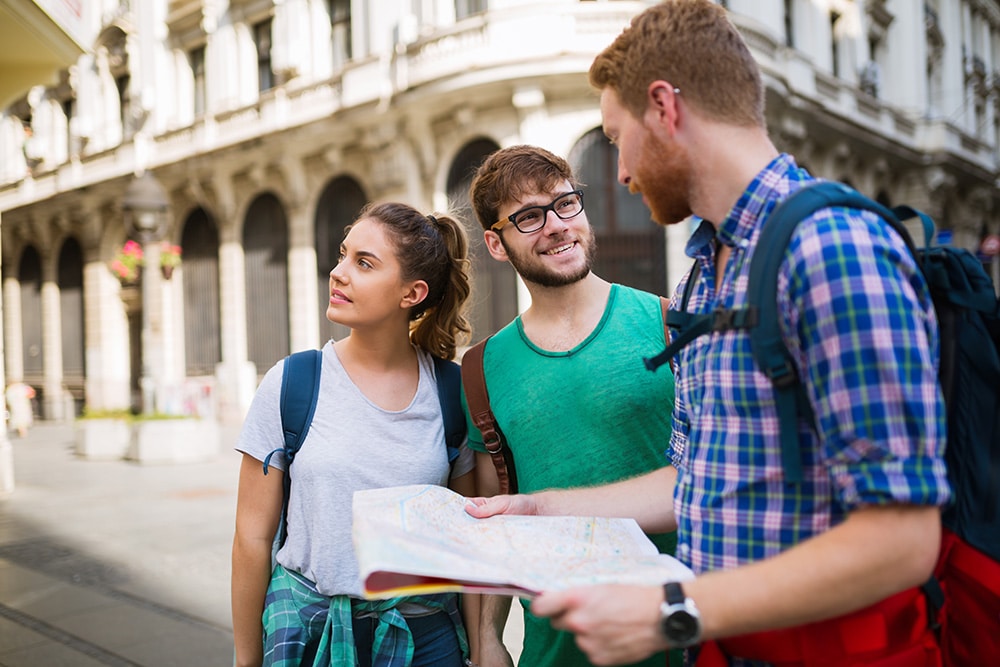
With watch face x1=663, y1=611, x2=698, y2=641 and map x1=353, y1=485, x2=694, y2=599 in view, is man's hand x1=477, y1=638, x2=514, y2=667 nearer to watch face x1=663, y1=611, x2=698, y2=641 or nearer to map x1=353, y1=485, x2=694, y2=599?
map x1=353, y1=485, x2=694, y2=599

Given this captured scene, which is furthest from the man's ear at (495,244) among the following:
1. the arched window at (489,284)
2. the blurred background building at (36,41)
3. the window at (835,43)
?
the window at (835,43)

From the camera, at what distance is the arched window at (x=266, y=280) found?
61.6 feet

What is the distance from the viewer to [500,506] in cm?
186

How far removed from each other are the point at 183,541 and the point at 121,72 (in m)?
19.7

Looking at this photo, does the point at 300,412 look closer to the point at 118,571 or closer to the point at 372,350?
the point at 372,350

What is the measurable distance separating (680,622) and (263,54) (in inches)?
795

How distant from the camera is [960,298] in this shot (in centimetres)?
123

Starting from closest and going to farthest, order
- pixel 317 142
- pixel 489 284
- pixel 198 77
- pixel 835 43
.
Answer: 1. pixel 489 284
2. pixel 317 142
3. pixel 835 43
4. pixel 198 77

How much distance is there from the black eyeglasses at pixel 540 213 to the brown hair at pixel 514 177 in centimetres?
6

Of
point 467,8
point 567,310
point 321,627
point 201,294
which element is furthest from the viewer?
point 201,294

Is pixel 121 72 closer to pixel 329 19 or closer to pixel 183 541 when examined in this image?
pixel 329 19

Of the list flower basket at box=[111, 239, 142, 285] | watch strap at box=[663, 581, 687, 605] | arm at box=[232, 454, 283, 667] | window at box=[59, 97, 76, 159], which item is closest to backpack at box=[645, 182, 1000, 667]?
watch strap at box=[663, 581, 687, 605]

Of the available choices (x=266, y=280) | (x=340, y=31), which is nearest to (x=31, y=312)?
(x=266, y=280)

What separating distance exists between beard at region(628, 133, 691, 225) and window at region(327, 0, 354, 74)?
17.0 meters
